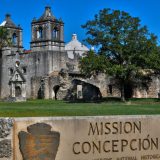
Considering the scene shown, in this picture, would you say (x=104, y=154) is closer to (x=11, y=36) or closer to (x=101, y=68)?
(x=101, y=68)

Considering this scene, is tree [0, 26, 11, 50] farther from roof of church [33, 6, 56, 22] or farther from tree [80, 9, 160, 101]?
tree [80, 9, 160, 101]

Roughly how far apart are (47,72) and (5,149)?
6050 cm

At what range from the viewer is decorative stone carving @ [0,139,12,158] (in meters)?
5.93

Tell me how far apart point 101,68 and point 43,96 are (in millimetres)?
21769

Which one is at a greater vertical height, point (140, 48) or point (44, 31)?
A: point (44, 31)

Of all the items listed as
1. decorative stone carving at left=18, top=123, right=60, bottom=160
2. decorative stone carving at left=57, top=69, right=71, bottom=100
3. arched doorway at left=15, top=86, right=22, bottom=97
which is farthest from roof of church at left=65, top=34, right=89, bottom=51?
decorative stone carving at left=18, top=123, right=60, bottom=160

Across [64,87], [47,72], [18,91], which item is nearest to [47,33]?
[47,72]

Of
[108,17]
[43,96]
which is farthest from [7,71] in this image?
[108,17]

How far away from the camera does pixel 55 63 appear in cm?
6669

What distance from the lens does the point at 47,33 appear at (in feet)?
226

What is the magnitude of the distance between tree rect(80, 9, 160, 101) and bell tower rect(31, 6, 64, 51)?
26.1 m

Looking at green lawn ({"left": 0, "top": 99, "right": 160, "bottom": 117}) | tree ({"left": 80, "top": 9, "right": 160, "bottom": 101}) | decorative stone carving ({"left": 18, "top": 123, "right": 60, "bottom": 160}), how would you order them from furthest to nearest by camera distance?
tree ({"left": 80, "top": 9, "right": 160, "bottom": 101}) < green lawn ({"left": 0, "top": 99, "right": 160, "bottom": 117}) < decorative stone carving ({"left": 18, "top": 123, "right": 60, "bottom": 160})

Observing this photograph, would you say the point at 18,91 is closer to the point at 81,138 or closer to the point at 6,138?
the point at 81,138

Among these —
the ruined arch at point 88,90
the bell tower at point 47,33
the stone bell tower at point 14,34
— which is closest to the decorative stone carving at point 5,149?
the ruined arch at point 88,90
